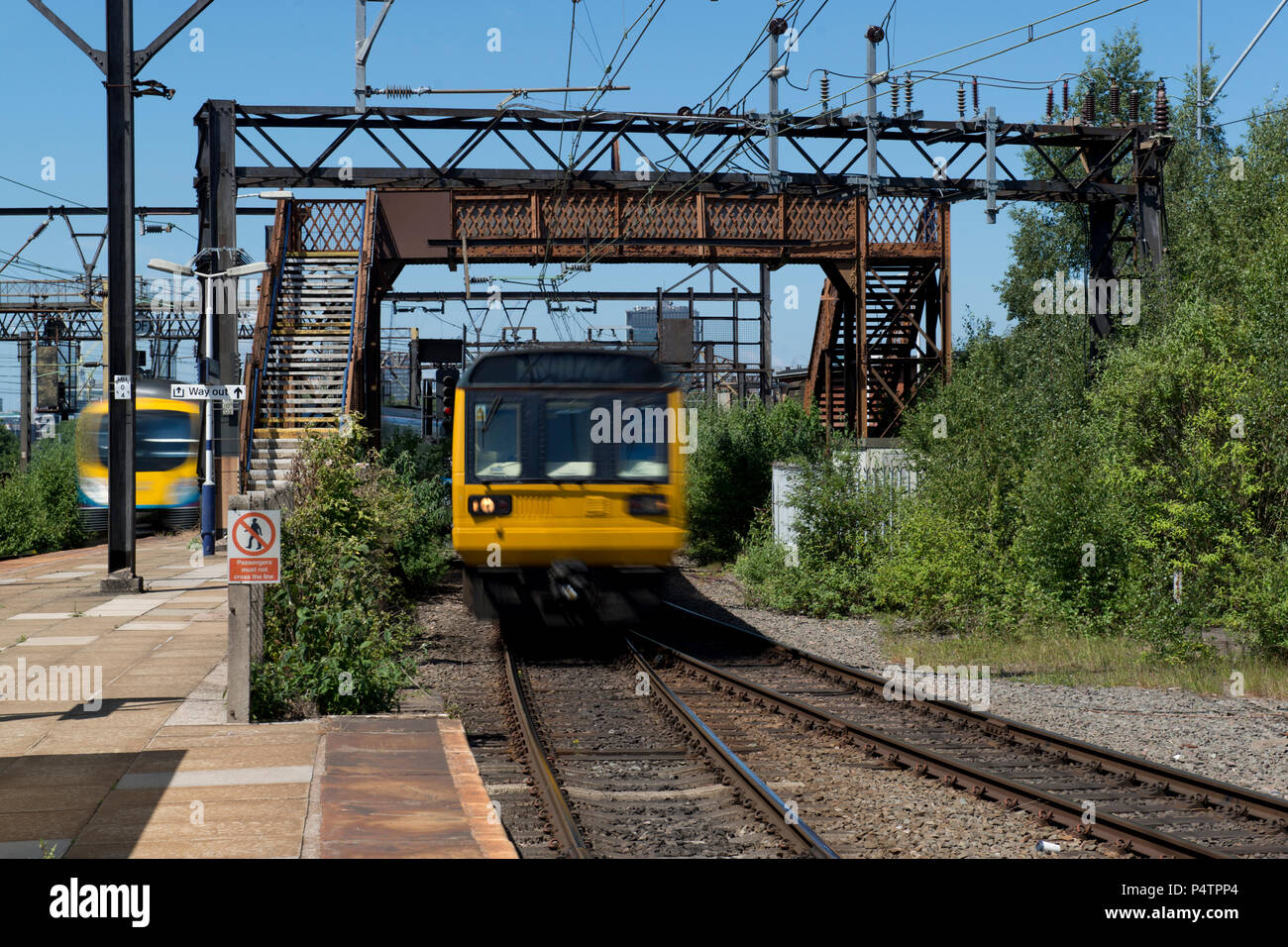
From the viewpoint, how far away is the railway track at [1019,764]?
685 centimetres

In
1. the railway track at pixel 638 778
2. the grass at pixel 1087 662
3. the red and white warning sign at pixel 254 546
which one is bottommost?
the grass at pixel 1087 662

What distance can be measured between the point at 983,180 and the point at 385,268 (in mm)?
11624

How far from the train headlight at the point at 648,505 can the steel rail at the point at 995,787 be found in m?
2.44

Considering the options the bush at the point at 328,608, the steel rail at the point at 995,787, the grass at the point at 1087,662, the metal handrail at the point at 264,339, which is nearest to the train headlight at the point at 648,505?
the steel rail at the point at 995,787

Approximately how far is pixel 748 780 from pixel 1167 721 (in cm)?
486

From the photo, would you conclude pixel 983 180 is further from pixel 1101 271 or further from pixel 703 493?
pixel 703 493

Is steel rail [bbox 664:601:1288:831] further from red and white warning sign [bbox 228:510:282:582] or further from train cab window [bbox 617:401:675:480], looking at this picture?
red and white warning sign [bbox 228:510:282:582]

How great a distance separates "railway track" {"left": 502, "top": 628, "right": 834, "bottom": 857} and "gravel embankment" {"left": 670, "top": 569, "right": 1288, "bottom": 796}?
318 centimetres

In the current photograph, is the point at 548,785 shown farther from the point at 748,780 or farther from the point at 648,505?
the point at 648,505

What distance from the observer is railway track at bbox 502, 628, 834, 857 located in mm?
6645

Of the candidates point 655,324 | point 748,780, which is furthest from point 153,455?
point 655,324

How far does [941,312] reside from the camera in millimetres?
24141

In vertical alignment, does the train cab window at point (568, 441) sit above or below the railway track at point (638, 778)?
above

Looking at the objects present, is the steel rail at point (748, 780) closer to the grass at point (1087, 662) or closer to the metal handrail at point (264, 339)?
the grass at point (1087, 662)
